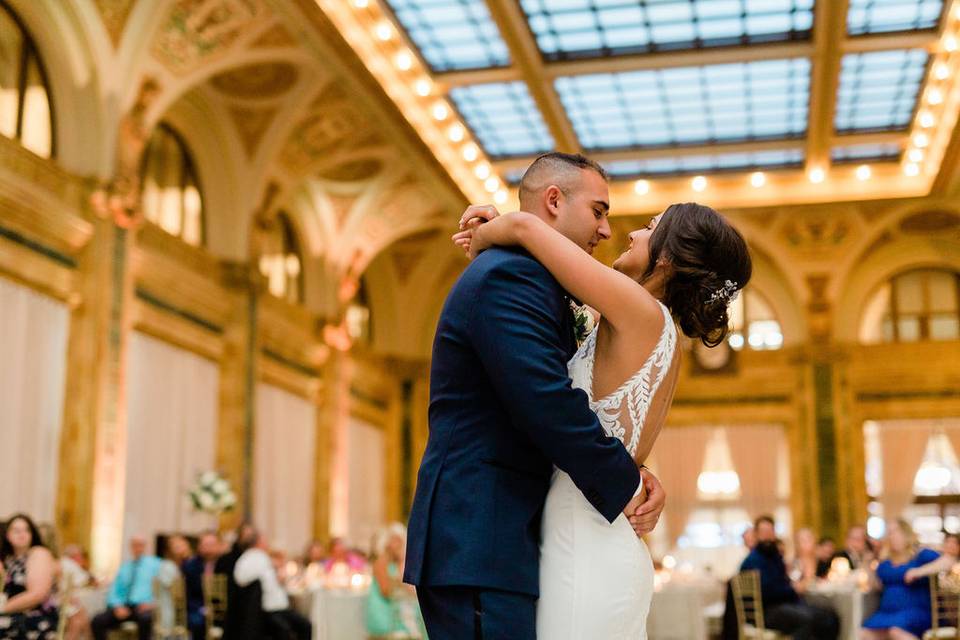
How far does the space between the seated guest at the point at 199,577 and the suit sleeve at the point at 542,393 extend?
33.0 feet

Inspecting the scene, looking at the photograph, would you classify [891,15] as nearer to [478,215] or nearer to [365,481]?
[365,481]

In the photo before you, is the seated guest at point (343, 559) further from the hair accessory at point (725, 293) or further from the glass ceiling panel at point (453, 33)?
the hair accessory at point (725, 293)

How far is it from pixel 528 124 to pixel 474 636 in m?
17.4

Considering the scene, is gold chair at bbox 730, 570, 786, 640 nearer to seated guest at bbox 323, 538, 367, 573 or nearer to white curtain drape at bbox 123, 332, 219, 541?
seated guest at bbox 323, 538, 367, 573

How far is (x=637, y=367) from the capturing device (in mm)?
2312

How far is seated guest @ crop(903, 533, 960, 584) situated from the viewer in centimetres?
951

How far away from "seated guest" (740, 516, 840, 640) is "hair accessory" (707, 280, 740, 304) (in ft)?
27.3

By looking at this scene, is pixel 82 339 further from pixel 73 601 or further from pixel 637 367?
pixel 637 367

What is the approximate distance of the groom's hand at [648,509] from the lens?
2.22 m

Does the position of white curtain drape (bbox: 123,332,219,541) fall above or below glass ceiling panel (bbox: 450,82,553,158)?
below

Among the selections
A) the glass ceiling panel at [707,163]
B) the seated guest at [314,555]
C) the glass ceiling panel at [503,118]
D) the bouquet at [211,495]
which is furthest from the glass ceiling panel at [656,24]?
the seated guest at [314,555]

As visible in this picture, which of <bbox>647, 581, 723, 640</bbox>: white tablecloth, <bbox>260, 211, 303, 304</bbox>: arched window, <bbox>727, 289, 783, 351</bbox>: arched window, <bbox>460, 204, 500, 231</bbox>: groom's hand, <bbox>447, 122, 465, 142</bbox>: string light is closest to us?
<bbox>460, 204, 500, 231</bbox>: groom's hand

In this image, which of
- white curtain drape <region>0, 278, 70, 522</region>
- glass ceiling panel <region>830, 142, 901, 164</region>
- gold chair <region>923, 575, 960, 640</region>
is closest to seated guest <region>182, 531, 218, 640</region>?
white curtain drape <region>0, 278, 70, 522</region>

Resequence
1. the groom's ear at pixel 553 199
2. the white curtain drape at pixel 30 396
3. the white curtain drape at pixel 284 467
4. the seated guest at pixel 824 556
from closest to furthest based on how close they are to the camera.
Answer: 1. the groom's ear at pixel 553 199
2. the white curtain drape at pixel 30 396
3. the seated guest at pixel 824 556
4. the white curtain drape at pixel 284 467
